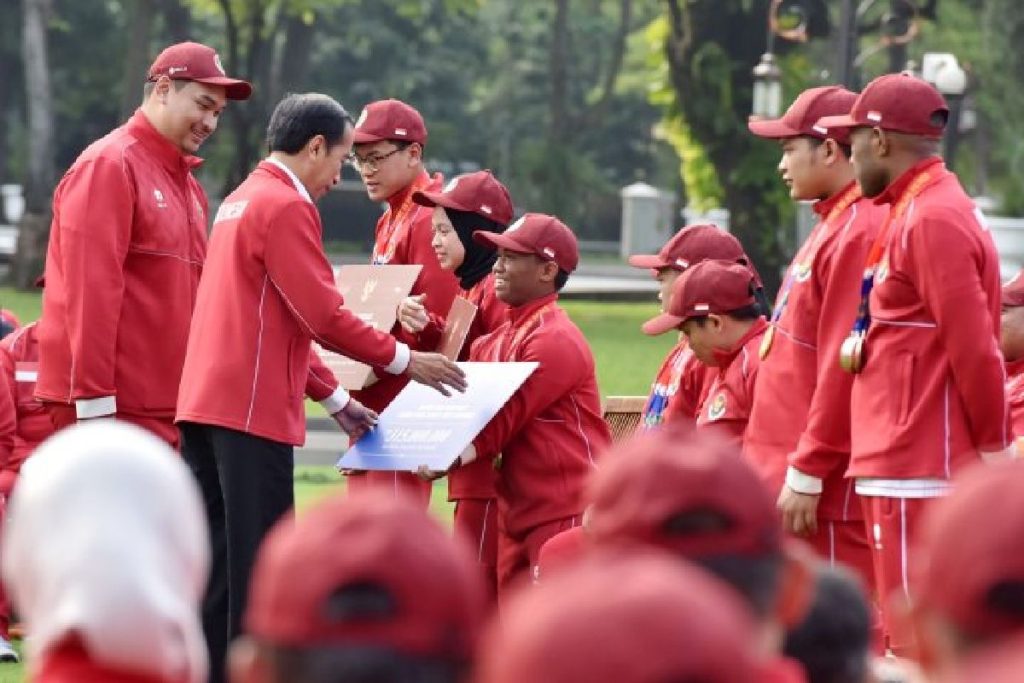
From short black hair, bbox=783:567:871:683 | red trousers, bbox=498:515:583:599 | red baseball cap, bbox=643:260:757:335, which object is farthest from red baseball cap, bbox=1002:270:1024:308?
short black hair, bbox=783:567:871:683

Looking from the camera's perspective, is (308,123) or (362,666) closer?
(362,666)

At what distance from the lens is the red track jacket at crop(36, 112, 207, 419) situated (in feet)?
26.3

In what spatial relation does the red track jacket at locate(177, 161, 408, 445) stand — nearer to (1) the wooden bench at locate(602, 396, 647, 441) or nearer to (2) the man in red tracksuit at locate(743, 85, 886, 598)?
(2) the man in red tracksuit at locate(743, 85, 886, 598)

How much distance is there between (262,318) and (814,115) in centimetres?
198

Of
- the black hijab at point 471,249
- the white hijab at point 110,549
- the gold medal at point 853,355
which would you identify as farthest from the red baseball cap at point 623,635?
the black hijab at point 471,249

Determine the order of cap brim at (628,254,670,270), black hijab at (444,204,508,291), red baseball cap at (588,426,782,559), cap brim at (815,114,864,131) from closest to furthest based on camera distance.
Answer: red baseball cap at (588,426,782,559), cap brim at (815,114,864,131), cap brim at (628,254,670,270), black hijab at (444,204,508,291)

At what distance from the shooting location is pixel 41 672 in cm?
338

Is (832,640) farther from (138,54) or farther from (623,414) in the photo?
(138,54)

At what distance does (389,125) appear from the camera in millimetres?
9242

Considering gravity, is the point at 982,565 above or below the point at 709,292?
above

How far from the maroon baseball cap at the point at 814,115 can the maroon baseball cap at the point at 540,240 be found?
937mm

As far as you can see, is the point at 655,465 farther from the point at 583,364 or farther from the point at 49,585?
the point at 583,364

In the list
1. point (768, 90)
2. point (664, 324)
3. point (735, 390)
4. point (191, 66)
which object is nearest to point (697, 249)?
point (664, 324)

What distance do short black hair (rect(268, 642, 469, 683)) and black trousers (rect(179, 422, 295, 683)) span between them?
4.77 metres
